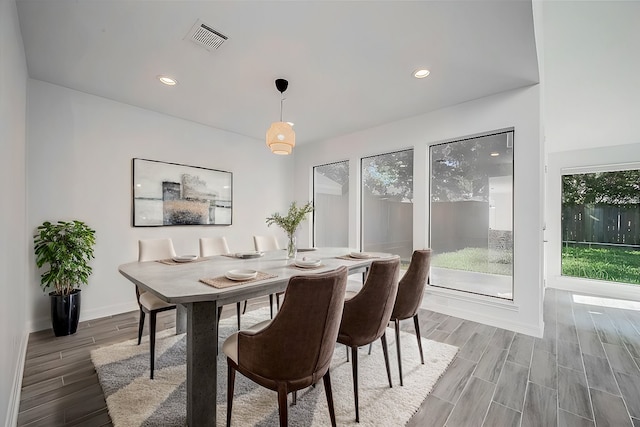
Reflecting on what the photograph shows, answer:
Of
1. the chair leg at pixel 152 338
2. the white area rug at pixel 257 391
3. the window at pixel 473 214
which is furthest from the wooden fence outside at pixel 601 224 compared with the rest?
the chair leg at pixel 152 338

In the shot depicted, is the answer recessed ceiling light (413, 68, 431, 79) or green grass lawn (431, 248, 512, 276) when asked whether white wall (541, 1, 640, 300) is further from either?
green grass lawn (431, 248, 512, 276)

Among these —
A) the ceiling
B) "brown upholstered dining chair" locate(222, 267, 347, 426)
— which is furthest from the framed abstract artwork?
"brown upholstered dining chair" locate(222, 267, 347, 426)

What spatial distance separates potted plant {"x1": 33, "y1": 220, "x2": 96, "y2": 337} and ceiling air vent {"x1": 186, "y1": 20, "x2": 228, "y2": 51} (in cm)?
235

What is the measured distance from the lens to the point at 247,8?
74.2 inches

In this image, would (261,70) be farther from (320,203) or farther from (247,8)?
(320,203)

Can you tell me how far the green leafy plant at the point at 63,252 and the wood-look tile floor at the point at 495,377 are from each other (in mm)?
547

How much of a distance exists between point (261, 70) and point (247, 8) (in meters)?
0.79

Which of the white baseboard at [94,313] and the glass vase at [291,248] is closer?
the glass vase at [291,248]

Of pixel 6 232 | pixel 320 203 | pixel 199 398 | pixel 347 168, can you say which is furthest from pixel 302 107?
pixel 199 398

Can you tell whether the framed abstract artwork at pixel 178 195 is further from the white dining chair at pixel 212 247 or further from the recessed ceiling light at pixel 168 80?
the recessed ceiling light at pixel 168 80

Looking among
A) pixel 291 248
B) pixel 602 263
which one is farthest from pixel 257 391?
pixel 602 263

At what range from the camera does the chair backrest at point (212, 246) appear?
10.5ft

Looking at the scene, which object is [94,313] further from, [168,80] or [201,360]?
[168,80]

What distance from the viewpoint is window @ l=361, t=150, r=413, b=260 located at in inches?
162
